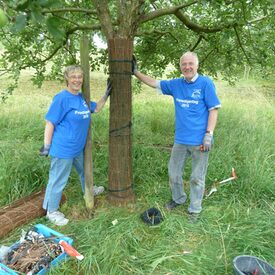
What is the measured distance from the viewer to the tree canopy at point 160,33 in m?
3.53

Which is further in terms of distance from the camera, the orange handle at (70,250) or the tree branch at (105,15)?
the tree branch at (105,15)

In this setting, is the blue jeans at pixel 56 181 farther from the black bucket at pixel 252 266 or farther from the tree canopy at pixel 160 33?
the black bucket at pixel 252 266

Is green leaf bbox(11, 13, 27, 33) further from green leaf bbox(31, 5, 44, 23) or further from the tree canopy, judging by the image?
the tree canopy

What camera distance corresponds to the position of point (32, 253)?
114 inches

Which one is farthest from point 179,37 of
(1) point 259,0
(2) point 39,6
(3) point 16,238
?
(2) point 39,6

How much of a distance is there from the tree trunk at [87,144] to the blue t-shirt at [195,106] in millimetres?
923

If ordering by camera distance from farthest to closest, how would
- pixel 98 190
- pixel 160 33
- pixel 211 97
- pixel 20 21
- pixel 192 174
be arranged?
pixel 160 33 → pixel 98 190 → pixel 192 174 → pixel 211 97 → pixel 20 21

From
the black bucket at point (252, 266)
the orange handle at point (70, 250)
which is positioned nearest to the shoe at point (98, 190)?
the orange handle at point (70, 250)

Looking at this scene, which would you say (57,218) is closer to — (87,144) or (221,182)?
(87,144)

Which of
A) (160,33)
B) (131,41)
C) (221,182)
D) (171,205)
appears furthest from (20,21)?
(160,33)

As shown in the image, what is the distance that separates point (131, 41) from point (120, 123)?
82 centimetres

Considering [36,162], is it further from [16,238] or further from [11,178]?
[16,238]

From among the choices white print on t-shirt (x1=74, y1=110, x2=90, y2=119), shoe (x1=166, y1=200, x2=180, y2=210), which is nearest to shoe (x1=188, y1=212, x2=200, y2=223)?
shoe (x1=166, y1=200, x2=180, y2=210)

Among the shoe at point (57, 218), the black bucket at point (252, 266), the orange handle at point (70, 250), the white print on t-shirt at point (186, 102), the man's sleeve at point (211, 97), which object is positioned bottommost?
the shoe at point (57, 218)
